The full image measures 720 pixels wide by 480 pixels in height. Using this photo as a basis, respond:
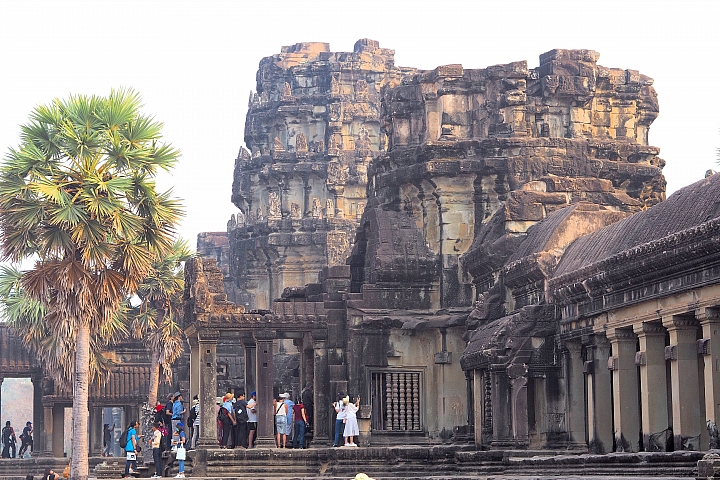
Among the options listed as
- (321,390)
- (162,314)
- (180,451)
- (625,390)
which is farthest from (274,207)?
(625,390)

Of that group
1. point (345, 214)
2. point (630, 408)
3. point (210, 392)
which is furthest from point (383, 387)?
point (345, 214)

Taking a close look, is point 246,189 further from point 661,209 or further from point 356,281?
point 661,209

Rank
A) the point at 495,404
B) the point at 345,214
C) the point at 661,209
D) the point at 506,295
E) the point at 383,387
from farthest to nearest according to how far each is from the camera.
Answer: the point at 345,214
the point at 383,387
the point at 506,295
the point at 495,404
the point at 661,209

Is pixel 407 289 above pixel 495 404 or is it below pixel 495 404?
above

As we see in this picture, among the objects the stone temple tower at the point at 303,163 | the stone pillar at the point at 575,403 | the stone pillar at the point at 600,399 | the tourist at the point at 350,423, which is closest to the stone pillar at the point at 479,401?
the stone pillar at the point at 575,403

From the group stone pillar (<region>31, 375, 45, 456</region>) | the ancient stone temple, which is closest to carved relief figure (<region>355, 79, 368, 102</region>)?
the ancient stone temple

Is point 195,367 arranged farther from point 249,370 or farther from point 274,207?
point 274,207

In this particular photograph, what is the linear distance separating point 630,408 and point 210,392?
1006 centimetres

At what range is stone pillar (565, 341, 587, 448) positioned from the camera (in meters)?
30.4

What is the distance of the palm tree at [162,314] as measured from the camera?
156ft

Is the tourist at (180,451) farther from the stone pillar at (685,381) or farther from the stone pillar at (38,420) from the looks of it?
the stone pillar at (38,420)

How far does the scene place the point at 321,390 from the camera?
3684 centimetres

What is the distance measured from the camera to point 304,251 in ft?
201

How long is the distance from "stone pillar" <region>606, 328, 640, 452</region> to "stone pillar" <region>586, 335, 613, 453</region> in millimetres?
926
